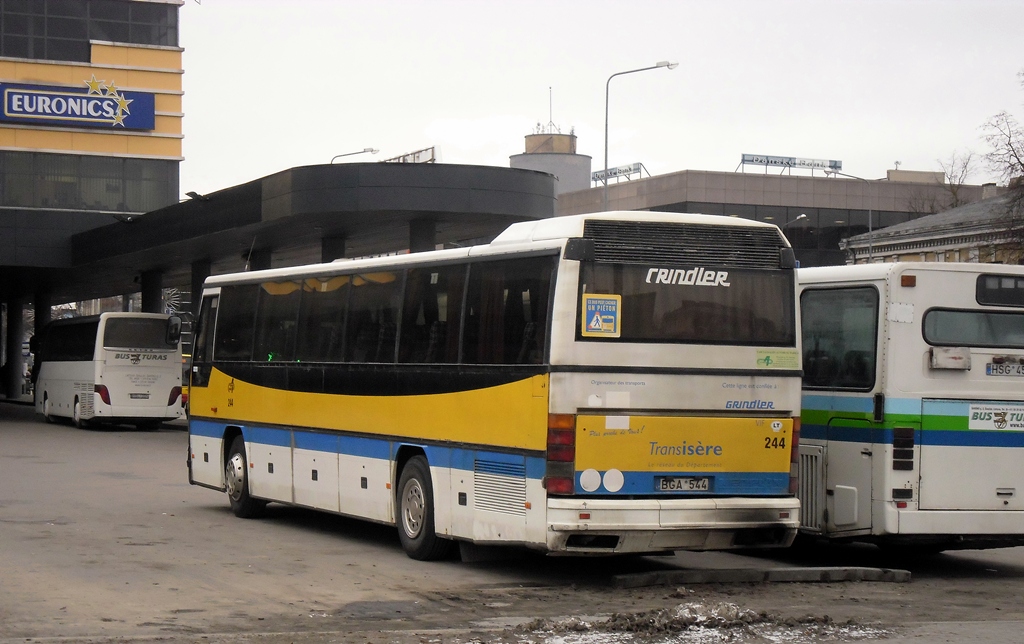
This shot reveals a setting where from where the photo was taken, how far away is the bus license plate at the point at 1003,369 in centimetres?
1233

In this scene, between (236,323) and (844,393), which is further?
(236,323)

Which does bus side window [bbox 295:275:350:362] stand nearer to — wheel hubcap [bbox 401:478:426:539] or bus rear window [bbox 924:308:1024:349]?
wheel hubcap [bbox 401:478:426:539]

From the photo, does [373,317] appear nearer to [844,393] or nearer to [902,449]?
[844,393]

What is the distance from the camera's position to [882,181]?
95.2 m

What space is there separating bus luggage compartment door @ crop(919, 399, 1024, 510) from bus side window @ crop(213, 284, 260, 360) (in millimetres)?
7902

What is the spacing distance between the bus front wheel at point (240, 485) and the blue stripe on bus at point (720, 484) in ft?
21.7

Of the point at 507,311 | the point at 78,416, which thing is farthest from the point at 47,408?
the point at 507,311

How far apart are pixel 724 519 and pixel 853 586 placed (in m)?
1.16

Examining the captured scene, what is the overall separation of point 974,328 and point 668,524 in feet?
11.2

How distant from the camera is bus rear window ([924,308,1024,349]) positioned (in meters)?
12.2

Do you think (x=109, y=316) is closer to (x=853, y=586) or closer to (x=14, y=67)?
(x=14, y=67)

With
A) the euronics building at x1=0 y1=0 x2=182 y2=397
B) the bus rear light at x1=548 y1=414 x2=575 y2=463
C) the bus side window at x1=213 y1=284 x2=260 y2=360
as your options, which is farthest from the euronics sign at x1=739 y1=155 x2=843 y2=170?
the bus rear light at x1=548 y1=414 x2=575 y2=463

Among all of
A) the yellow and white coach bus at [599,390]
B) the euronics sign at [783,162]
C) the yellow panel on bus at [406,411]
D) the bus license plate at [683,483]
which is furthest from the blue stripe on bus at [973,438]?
the euronics sign at [783,162]

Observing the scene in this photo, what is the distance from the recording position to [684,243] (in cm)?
1139
